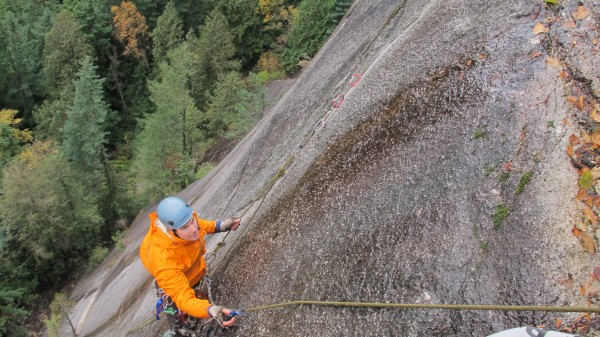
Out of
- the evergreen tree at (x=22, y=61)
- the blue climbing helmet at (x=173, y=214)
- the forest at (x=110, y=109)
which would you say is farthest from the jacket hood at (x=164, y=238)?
the evergreen tree at (x=22, y=61)

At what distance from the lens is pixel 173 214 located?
455 centimetres

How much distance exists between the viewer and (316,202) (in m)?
5.25

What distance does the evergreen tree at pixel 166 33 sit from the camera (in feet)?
119

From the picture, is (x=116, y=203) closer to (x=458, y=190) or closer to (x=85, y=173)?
(x=85, y=173)

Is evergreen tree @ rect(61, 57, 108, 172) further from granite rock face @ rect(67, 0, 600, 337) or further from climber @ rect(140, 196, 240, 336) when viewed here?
climber @ rect(140, 196, 240, 336)

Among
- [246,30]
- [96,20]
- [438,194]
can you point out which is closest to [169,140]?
[246,30]

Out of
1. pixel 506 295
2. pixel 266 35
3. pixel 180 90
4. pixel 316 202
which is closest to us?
pixel 506 295

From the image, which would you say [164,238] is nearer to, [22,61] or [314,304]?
[314,304]

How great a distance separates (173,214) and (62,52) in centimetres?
3671

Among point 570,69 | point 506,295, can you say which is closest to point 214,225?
point 506,295

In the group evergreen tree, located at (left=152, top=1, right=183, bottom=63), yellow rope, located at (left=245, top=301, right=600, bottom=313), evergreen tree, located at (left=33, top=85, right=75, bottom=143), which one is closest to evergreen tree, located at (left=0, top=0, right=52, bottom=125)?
evergreen tree, located at (left=33, top=85, right=75, bottom=143)

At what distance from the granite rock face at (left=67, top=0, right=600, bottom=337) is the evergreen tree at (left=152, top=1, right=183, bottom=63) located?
106 ft

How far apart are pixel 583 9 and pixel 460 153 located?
180 cm

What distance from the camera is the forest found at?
80.7 ft
